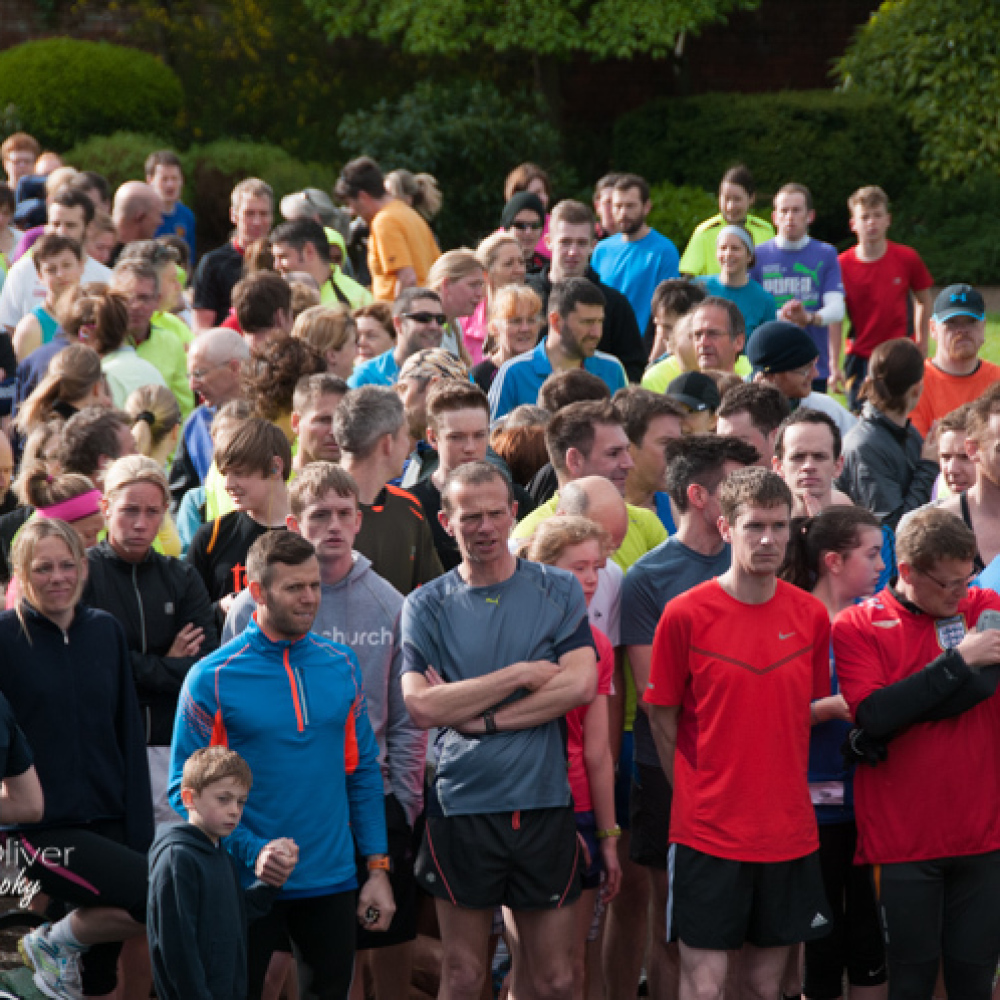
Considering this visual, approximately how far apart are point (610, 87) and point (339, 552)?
21242 mm

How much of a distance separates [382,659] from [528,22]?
1864 cm

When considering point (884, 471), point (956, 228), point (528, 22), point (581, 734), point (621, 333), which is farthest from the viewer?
point (528, 22)

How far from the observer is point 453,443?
6.39 metres

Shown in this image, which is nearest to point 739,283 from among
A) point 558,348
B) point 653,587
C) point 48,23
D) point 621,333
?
point 621,333

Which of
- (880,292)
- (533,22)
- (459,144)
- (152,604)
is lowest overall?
(152,604)

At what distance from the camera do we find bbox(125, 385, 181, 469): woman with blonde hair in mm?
7566

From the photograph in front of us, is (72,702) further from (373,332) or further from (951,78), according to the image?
(951,78)

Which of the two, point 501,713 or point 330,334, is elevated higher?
point 330,334

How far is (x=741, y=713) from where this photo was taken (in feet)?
16.8

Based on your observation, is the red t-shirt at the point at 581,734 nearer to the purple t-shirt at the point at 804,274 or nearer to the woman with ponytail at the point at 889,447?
the woman with ponytail at the point at 889,447

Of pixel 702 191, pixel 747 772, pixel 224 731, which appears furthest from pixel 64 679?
pixel 702 191

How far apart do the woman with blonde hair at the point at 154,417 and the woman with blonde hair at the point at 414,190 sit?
583cm

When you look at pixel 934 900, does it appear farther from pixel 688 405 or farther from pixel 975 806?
pixel 688 405

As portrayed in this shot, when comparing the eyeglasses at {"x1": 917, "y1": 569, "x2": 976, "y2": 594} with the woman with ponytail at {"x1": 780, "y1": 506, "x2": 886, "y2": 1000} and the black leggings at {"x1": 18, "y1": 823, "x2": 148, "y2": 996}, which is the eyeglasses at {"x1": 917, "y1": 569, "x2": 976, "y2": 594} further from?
the black leggings at {"x1": 18, "y1": 823, "x2": 148, "y2": 996}
